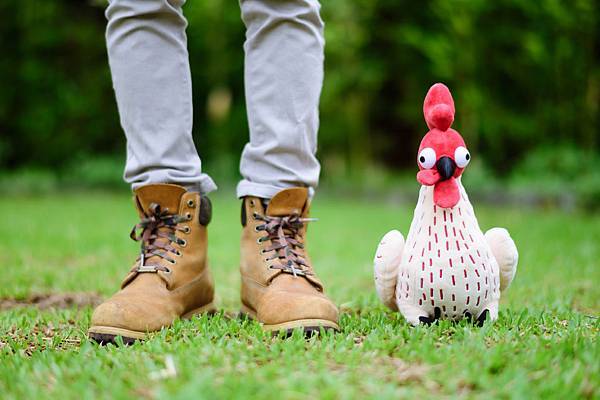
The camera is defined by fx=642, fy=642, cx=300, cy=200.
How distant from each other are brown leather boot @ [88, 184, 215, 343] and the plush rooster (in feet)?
1.65

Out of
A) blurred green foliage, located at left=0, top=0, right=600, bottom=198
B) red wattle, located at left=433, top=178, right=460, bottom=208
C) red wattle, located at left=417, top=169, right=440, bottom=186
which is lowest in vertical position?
red wattle, located at left=433, top=178, right=460, bottom=208

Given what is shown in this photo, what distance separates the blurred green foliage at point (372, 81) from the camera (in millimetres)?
6508

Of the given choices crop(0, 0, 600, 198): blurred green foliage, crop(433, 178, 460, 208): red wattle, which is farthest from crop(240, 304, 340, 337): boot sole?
crop(0, 0, 600, 198): blurred green foliage

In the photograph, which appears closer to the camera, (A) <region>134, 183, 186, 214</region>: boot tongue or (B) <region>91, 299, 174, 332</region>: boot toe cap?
(B) <region>91, 299, 174, 332</region>: boot toe cap

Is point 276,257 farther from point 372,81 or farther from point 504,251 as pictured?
point 372,81

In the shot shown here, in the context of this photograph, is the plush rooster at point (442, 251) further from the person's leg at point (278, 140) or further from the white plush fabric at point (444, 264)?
the person's leg at point (278, 140)

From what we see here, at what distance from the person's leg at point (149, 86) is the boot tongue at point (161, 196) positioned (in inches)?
0.9

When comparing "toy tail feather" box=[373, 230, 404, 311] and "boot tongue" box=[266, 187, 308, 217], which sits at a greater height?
"boot tongue" box=[266, 187, 308, 217]

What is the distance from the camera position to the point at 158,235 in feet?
5.69

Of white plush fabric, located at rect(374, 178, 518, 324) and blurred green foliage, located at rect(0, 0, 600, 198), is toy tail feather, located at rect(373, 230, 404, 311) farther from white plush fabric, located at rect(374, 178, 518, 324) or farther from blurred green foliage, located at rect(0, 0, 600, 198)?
blurred green foliage, located at rect(0, 0, 600, 198)

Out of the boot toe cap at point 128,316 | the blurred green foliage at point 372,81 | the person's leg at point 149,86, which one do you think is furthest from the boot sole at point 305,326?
the blurred green foliage at point 372,81

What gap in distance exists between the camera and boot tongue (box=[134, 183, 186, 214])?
1.70m

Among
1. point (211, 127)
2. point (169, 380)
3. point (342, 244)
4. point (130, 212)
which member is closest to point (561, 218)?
point (342, 244)

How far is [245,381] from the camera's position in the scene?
1.13m
